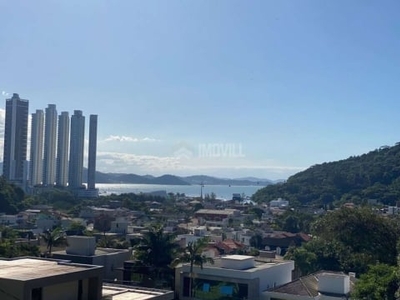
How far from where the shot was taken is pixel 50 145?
116 m

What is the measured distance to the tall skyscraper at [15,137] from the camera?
98.5 metres

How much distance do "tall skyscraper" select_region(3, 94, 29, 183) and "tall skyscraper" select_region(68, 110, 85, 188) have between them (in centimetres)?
1722

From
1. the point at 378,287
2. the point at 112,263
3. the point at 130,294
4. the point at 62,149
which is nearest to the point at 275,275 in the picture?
the point at 378,287

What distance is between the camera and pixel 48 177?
121312 millimetres

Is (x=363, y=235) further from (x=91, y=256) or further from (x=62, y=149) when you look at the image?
(x=62, y=149)

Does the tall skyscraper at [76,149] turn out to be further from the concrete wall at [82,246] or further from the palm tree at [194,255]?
the palm tree at [194,255]

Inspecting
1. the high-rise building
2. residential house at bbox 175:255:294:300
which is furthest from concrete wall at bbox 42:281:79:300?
the high-rise building

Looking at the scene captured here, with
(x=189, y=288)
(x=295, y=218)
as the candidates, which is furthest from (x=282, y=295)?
(x=295, y=218)

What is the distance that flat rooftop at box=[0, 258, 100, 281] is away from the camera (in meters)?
11.5

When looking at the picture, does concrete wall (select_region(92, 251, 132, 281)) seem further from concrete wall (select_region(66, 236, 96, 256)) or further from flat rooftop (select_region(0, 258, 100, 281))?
flat rooftop (select_region(0, 258, 100, 281))

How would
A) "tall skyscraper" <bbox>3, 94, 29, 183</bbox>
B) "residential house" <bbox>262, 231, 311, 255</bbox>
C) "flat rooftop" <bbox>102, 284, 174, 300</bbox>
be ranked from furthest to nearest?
1. "tall skyscraper" <bbox>3, 94, 29, 183</bbox>
2. "residential house" <bbox>262, 231, 311, 255</bbox>
3. "flat rooftop" <bbox>102, 284, 174, 300</bbox>

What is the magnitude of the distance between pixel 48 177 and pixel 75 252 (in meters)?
100

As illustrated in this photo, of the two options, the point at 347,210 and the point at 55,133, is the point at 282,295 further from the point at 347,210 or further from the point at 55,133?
the point at 55,133

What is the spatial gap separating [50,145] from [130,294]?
347 ft
